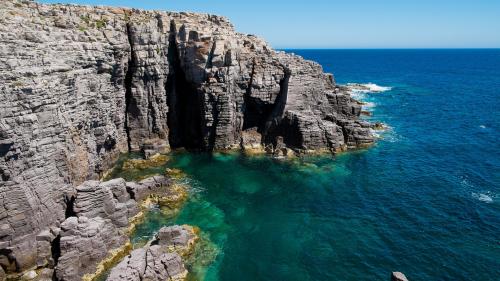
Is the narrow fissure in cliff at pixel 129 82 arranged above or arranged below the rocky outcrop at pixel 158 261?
above

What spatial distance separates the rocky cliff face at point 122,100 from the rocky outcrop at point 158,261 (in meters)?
9.03

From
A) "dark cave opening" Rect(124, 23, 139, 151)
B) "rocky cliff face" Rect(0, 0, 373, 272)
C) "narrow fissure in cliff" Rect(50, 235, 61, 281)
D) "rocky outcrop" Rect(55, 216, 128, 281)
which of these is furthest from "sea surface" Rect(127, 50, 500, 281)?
"dark cave opening" Rect(124, 23, 139, 151)

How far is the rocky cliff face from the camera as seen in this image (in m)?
A: 35.6

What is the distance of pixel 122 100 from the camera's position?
59000 mm

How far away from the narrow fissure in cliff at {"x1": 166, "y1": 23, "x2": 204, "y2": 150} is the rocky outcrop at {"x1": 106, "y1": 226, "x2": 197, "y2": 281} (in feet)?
96.1

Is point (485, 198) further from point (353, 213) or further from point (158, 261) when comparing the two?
point (158, 261)

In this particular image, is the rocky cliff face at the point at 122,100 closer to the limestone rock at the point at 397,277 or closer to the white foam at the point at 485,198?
the white foam at the point at 485,198

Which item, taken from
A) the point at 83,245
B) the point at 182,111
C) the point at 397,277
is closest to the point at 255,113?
the point at 182,111

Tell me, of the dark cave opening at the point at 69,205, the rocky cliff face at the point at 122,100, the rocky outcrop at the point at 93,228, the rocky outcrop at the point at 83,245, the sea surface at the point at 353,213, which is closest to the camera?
the rocky outcrop at the point at 83,245

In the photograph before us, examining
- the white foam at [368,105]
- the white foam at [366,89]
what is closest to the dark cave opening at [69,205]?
the white foam at [368,105]

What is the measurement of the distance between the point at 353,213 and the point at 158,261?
2380cm

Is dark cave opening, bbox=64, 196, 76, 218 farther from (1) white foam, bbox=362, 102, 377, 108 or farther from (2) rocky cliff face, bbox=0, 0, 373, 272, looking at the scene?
(1) white foam, bbox=362, 102, 377, 108

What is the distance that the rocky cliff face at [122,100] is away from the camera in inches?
1400

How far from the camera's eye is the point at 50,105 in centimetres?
3866
